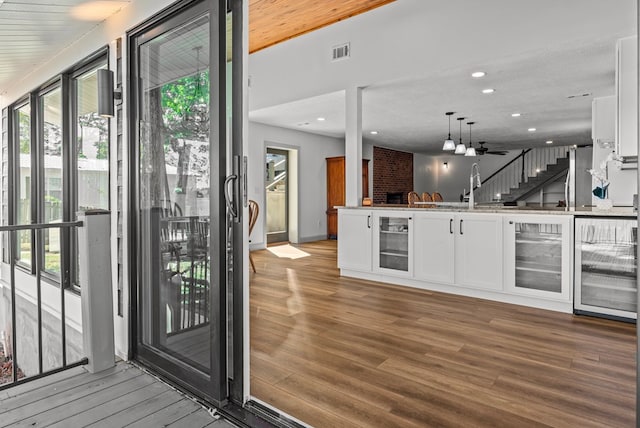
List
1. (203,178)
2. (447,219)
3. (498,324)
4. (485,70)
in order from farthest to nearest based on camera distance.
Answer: (485,70) → (447,219) → (498,324) → (203,178)

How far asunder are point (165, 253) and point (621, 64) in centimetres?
398

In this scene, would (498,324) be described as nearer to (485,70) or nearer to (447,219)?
(447,219)

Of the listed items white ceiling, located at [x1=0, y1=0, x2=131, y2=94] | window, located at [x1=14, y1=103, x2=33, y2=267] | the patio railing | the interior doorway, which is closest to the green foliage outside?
white ceiling, located at [x1=0, y1=0, x2=131, y2=94]

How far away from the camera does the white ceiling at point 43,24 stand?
8.71ft

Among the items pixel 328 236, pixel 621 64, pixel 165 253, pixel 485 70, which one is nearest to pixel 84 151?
pixel 165 253

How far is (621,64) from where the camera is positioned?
3.43 meters

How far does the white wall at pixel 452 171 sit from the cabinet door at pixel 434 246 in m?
9.18

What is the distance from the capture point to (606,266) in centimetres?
332

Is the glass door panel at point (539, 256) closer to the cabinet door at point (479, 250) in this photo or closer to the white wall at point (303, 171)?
the cabinet door at point (479, 250)

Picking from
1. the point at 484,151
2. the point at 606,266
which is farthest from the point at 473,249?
the point at 484,151

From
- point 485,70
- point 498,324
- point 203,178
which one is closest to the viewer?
point 203,178

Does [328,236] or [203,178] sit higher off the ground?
[203,178]

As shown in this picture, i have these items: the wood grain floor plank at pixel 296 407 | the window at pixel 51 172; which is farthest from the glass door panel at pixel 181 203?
the window at pixel 51 172

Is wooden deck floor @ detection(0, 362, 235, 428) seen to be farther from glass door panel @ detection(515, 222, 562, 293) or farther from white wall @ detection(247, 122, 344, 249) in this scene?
white wall @ detection(247, 122, 344, 249)
